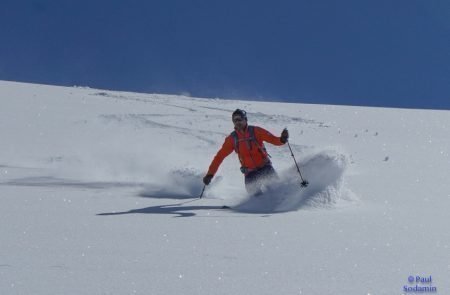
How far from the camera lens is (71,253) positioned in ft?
11.8

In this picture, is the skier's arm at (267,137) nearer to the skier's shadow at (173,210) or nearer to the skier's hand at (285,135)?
the skier's hand at (285,135)

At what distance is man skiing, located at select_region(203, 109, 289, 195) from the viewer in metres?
7.23

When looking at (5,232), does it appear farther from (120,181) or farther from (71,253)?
(120,181)

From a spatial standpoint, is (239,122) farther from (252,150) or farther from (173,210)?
(173,210)

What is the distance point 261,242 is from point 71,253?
4.17 ft

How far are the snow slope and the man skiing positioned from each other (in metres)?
0.23

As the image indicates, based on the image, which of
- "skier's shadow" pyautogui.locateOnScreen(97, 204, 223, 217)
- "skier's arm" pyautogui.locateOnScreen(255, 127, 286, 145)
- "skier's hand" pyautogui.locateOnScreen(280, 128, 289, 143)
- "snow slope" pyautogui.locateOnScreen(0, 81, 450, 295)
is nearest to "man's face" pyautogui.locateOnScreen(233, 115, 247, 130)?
"skier's arm" pyautogui.locateOnScreen(255, 127, 286, 145)

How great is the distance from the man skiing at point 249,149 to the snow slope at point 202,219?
23 centimetres

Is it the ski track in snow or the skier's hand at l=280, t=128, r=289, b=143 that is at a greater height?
the skier's hand at l=280, t=128, r=289, b=143

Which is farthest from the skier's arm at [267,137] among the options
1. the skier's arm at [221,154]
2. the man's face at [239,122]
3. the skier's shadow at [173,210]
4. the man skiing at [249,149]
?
the skier's shadow at [173,210]

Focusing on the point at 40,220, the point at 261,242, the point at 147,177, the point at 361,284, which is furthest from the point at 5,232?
the point at 147,177

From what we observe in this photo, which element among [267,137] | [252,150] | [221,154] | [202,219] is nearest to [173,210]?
[202,219]

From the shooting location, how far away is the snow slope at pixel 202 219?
3.15 m

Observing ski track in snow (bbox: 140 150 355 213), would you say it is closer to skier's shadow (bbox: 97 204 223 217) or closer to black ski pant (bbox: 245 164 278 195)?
black ski pant (bbox: 245 164 278 195)
